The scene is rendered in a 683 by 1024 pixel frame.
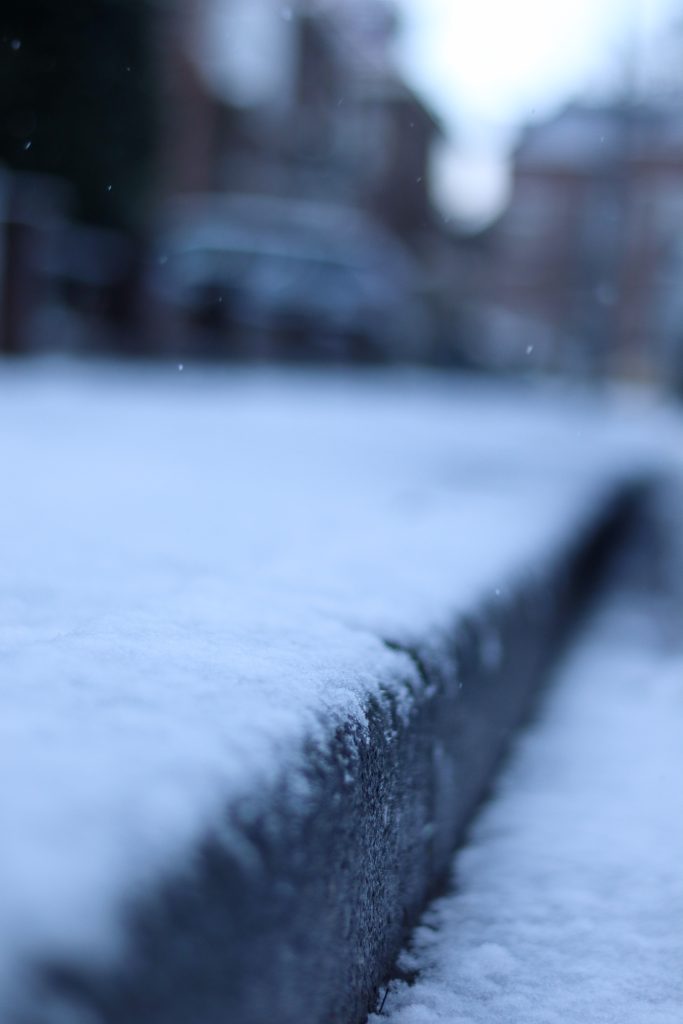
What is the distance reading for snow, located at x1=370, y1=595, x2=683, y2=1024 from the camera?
1011 millimetres

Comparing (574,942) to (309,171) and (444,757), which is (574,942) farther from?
(309,171)

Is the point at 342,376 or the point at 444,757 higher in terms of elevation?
the point at 444,757

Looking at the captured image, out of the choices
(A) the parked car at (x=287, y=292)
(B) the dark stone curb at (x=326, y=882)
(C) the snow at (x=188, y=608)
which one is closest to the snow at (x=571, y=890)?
(B) the dark stone curb at (x=326, y=882)

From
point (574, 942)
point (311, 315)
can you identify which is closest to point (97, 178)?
point (311, 315)

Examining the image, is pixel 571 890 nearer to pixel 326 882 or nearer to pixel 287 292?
pixel 326 882

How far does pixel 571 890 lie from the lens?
1241 mm

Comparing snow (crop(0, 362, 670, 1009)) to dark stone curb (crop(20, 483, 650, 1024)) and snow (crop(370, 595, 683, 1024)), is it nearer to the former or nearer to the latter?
dark stone curb (crop(20, 483, 650, 1024))

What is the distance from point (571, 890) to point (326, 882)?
54 centimetres

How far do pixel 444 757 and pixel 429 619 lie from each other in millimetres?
150

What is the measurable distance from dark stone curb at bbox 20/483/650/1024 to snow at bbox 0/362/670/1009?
18mm

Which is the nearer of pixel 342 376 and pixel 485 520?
pixel 485 520

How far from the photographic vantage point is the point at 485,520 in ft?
7.45

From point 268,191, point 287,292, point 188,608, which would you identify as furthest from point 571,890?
point 268,191

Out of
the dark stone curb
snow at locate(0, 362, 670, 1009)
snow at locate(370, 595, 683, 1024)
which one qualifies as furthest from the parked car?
the dark stone curb
